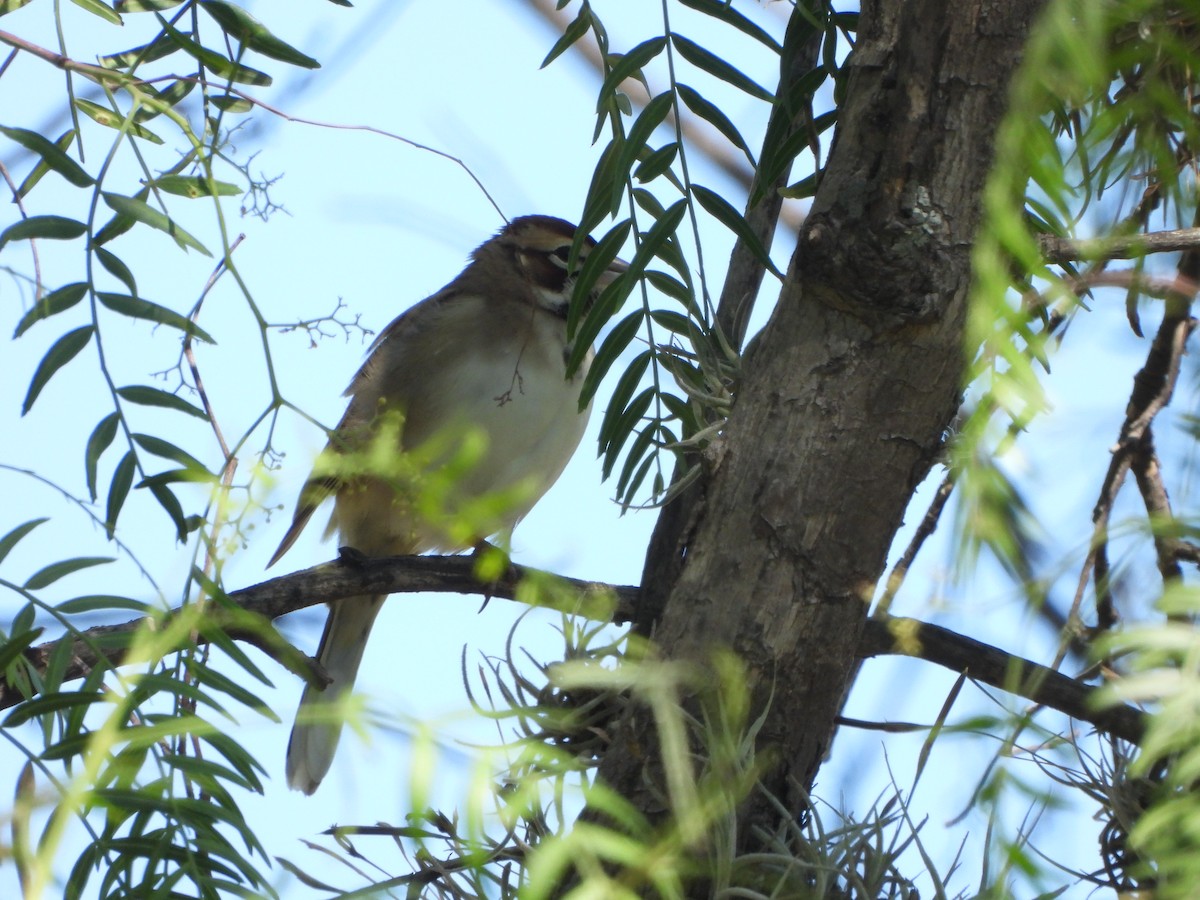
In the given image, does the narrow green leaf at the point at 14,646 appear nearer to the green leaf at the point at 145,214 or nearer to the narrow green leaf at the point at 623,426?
the green leaf at the point at 145,214

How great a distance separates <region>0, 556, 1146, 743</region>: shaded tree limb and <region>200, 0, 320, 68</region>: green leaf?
81cm

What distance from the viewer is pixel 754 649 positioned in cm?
185

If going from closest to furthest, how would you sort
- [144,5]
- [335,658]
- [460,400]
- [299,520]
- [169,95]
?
[144,5] < [169,95] < [299,520] < [460,400] < [335,658]

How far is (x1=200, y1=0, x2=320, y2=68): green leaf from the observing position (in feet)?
6.65

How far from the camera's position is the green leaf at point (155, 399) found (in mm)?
1807

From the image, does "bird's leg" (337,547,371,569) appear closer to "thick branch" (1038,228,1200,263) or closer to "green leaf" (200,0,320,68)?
"green leaf" (200,0,320,68)

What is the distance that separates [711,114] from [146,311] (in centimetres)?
92

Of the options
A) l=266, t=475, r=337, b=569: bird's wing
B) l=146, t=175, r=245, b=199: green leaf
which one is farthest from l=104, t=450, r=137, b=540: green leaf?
l=266, t=475, r=337, b=569: bird's wing

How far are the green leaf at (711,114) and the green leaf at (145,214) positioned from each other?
81 cm

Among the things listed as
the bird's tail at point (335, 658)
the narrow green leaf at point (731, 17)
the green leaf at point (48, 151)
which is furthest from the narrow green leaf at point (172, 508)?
the bird's tail at point (335, 658)

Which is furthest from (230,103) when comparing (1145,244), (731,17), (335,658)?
(335,658)

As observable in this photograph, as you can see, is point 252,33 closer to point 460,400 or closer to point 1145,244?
point 1145,244

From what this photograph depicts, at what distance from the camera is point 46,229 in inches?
73.9

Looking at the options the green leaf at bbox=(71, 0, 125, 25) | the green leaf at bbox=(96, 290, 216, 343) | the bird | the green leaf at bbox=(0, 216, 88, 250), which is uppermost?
the bird
